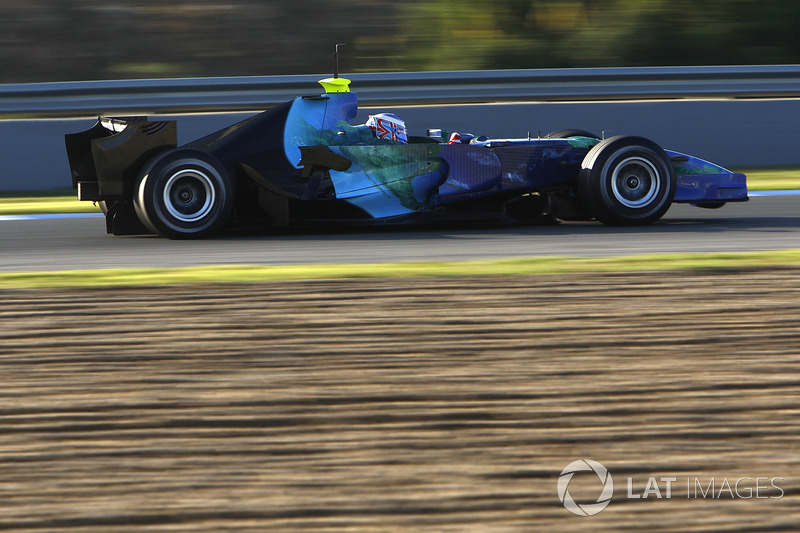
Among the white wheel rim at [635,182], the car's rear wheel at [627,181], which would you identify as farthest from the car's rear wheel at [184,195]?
the white wheel rim at [635,182]

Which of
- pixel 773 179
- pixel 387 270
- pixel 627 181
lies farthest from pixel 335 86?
pixel 773 179

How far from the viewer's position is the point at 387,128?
7875 millimetres

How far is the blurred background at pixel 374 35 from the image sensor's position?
17141 mm

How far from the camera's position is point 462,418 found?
3.67 m

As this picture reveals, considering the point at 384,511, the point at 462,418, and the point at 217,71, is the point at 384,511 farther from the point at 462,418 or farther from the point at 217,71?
the point at 217,71

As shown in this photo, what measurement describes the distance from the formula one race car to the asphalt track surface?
0.63 feet

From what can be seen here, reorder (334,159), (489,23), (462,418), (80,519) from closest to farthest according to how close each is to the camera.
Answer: (80,519)
(462,418)
(334,159)
(489,23)

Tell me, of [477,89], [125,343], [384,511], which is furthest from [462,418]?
[477,89]

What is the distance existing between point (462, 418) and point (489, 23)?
577 inches

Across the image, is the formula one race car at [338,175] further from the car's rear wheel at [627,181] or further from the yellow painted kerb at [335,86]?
the yellow painted kerb at [335,86]

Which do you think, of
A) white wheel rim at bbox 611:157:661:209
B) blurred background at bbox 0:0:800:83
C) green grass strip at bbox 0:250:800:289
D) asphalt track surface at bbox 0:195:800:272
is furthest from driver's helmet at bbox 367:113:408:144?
blurred background at bbox 0:0:800:83

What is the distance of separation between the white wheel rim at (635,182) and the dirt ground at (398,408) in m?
2.35

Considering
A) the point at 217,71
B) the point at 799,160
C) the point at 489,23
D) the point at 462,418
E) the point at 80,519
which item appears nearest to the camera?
the point at 80,519

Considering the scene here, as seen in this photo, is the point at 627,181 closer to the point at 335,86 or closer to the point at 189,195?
the point at 335,86
